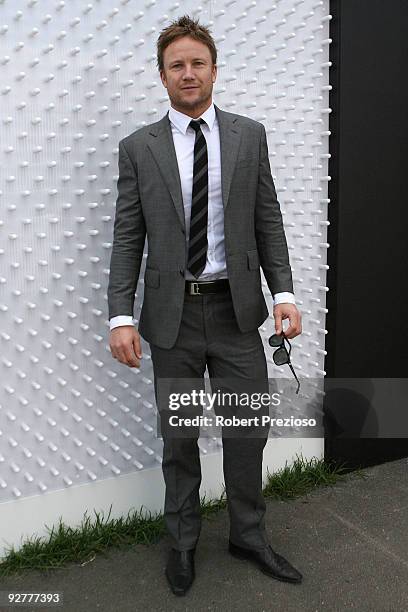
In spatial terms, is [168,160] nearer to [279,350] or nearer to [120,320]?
[120,320]

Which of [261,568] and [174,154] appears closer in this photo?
[174,154]

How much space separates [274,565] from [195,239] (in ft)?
4.50

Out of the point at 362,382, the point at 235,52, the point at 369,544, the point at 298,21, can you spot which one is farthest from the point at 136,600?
the point at 298,21

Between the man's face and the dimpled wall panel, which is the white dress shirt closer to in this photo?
the man's face

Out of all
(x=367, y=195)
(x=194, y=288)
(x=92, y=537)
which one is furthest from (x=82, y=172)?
(x=92, y=537)

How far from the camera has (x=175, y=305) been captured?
8.21 ft

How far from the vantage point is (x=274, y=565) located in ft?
8.93

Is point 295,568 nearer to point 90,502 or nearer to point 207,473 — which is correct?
point 207,473

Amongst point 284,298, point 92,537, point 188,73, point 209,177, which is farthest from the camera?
point 92,537

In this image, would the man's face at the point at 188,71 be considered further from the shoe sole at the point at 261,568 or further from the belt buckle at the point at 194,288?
the shoe sole at the point at 261,568

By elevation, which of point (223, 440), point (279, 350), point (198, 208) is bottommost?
point (223, 440)

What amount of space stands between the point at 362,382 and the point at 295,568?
118 centimetres

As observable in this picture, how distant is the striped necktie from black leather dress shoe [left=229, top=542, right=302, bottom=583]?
47.2 inches

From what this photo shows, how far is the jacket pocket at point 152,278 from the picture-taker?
8.28ft
